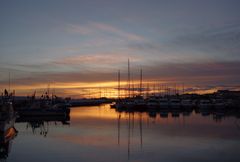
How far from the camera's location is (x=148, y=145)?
77.3 feet

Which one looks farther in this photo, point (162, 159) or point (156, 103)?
point (156, 103)

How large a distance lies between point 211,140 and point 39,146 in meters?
13.2

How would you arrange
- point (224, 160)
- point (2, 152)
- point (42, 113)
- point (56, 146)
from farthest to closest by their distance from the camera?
A: point (42, 113) → point (56, 146) → point (2, 152) → point (224, 160)

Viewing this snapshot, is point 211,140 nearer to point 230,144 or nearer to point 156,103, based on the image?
point 230,144

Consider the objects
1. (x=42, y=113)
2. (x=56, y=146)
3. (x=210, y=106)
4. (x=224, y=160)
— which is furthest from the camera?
(x=210, y=106)

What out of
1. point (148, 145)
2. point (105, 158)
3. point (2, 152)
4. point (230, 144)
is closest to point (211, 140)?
point (230, 144)

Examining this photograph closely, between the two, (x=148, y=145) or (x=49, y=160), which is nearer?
(x=49, y=160)

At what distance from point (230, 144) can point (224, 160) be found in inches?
247

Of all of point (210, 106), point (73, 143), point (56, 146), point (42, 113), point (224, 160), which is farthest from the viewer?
point (210, 106)

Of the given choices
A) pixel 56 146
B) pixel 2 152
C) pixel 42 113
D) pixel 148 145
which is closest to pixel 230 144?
pixel 148 145

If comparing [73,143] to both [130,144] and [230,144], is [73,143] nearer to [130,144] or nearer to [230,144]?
[130,144]

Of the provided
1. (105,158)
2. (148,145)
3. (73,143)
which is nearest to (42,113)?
(73,143)

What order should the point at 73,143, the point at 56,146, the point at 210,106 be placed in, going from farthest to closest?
the point at 210,106
the point at 73,143
the point at 56,146

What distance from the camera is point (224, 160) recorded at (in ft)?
58.9
